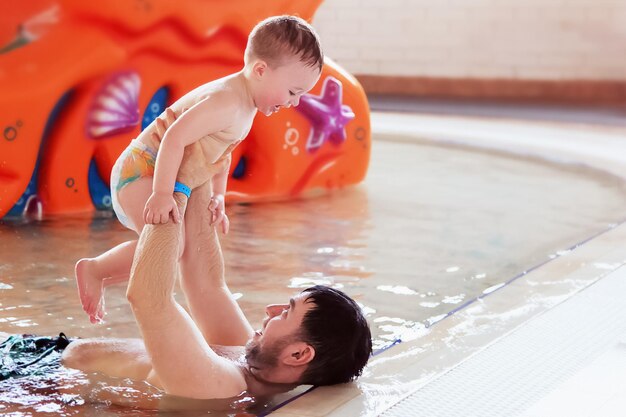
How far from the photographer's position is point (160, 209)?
6.93ft

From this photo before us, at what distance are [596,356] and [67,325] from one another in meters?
1.43

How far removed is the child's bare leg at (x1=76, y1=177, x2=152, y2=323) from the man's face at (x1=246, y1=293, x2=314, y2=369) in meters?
0.40

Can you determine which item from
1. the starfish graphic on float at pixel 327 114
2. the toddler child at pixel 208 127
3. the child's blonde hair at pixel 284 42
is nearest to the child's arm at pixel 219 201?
the toddler child at pixel 208 127

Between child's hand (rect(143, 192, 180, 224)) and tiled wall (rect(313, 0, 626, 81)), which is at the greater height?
child's hand (rect(143, 192, 180, 224))

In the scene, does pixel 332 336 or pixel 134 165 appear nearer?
pixel 332 336

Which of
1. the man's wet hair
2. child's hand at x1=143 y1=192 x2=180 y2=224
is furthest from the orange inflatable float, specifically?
the man's wet hair

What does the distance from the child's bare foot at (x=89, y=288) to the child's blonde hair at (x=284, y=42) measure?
65 cm

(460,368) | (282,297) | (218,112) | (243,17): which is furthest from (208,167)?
(243,17)

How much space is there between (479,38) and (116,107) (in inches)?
266

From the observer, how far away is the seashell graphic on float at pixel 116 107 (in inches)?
173

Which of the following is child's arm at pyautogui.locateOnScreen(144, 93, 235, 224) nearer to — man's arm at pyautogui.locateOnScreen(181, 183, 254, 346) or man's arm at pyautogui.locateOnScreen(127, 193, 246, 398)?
man's arm at pyautogui.locateOnScreen(127, 193, 246, 398)

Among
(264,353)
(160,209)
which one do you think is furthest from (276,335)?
(160,209)

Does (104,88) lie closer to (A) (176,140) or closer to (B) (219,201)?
(B) (219,201)

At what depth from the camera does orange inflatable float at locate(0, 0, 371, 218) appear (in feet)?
13.7
